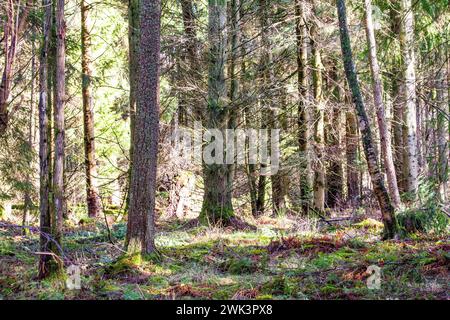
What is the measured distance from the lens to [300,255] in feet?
26.3

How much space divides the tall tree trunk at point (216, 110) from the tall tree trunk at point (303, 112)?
2.81 meters

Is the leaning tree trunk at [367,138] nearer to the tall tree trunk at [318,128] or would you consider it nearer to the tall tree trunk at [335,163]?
the tall tree trunk at [318,128]

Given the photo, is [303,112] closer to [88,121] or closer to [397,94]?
[397,94]

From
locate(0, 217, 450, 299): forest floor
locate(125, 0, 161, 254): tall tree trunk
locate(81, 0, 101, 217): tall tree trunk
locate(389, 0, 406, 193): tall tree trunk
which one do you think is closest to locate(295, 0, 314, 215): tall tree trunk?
locate(389, 0, 406, 193): tall tree trunk

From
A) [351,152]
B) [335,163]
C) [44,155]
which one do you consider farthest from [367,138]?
[351,152]

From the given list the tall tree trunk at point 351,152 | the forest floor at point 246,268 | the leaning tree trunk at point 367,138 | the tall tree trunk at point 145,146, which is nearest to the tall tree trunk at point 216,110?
the forest floor at point 246,268

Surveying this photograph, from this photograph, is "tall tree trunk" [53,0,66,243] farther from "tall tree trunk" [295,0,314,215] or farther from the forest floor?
"tall tree trunk" [295,0,314,215]

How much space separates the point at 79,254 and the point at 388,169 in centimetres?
809

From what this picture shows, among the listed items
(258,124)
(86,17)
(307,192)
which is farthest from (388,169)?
(86,17)

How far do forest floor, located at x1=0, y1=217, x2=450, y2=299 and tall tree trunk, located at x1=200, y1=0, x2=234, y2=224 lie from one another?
1.77 m

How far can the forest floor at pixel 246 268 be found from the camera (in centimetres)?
572

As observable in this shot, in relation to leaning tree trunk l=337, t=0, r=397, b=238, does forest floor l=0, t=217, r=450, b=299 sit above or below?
below

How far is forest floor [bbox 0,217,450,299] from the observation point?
572 centimetres

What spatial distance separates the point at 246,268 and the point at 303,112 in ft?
27.7
